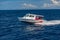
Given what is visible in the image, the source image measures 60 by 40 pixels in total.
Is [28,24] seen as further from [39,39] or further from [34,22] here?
[39,39]

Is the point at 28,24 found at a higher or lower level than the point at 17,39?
lower

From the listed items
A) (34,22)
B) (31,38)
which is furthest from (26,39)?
(34,22)

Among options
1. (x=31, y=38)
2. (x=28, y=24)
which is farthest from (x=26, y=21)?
(x=31, y=38)

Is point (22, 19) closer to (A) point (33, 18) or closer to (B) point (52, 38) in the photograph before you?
(A) point (33, 18)

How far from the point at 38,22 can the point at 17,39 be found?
25.2 meters

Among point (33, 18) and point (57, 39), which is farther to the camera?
point (33, 18)

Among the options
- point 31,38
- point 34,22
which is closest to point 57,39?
point 31,38

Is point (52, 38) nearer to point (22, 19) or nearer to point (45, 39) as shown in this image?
point (45, 39)

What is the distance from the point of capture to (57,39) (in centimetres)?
3828

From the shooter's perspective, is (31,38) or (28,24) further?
(28,24)

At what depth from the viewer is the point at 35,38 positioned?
131ft

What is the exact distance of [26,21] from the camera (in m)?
64.6

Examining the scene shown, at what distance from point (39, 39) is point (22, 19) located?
28.4 meters

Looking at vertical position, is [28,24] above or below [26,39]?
below
